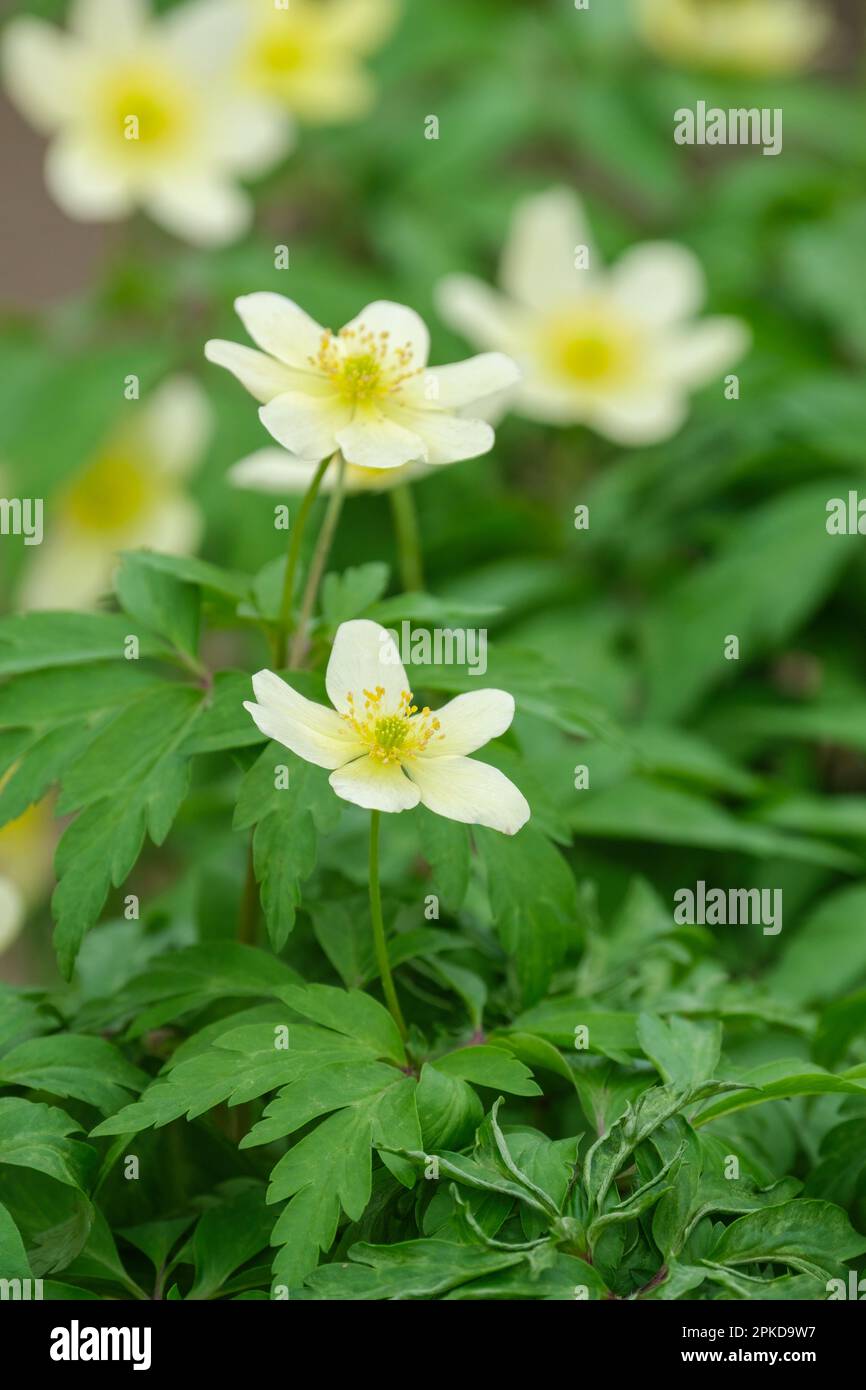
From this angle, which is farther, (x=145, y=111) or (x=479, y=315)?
(x=145, y=111)

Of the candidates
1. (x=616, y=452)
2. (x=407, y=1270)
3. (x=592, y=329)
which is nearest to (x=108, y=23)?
(x=592, y=329)

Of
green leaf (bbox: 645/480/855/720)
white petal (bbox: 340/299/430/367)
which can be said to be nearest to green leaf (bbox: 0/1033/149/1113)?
white petal (bbox: 340/299/430/367)

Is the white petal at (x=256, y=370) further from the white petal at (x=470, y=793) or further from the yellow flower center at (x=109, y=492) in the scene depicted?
the yellow flower center at (x=109, y=492)

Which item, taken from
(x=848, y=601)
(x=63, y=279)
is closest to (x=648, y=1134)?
(x=848, y=601)

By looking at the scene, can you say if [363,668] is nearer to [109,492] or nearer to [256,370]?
[256,370]

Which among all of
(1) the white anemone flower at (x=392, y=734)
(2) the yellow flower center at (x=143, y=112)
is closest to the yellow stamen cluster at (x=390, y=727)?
(1) the white anemone flower at (x=392, y=734)
